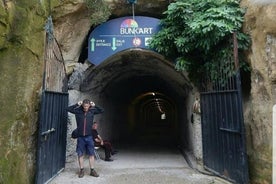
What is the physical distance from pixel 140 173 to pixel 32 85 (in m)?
2.95

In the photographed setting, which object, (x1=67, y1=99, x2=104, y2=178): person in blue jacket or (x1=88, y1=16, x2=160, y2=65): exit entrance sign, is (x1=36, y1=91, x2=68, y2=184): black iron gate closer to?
(x1=67, y1=99, x2=104, y2=178): person in blue jacket

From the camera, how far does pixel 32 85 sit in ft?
16.3

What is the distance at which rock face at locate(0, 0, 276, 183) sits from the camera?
175 inches

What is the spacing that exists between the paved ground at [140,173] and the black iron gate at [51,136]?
31 centimetres

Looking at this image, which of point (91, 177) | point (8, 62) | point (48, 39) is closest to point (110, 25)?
point (48, 39)

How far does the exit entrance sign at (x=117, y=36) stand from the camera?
22.8 feet

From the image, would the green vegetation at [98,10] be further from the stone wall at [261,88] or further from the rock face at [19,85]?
the stone wall at [261,88]

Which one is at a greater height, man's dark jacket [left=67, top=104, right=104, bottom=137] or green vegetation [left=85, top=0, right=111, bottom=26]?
green vegetation [left=85, top=0, right=111, bottom=26]

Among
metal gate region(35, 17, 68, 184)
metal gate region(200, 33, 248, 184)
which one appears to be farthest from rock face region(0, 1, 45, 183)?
metal gate region(200, 33, 248, 184)

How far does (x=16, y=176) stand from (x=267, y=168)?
3.95 meters

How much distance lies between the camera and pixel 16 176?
451 cm

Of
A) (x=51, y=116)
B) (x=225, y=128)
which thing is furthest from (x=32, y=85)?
(x=225, y=128)

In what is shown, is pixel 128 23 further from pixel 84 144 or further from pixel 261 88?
pixel 261 88

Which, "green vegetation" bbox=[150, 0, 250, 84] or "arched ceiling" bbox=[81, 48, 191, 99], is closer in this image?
"green vegetation" bbox=[150, 0, 250, 84]
